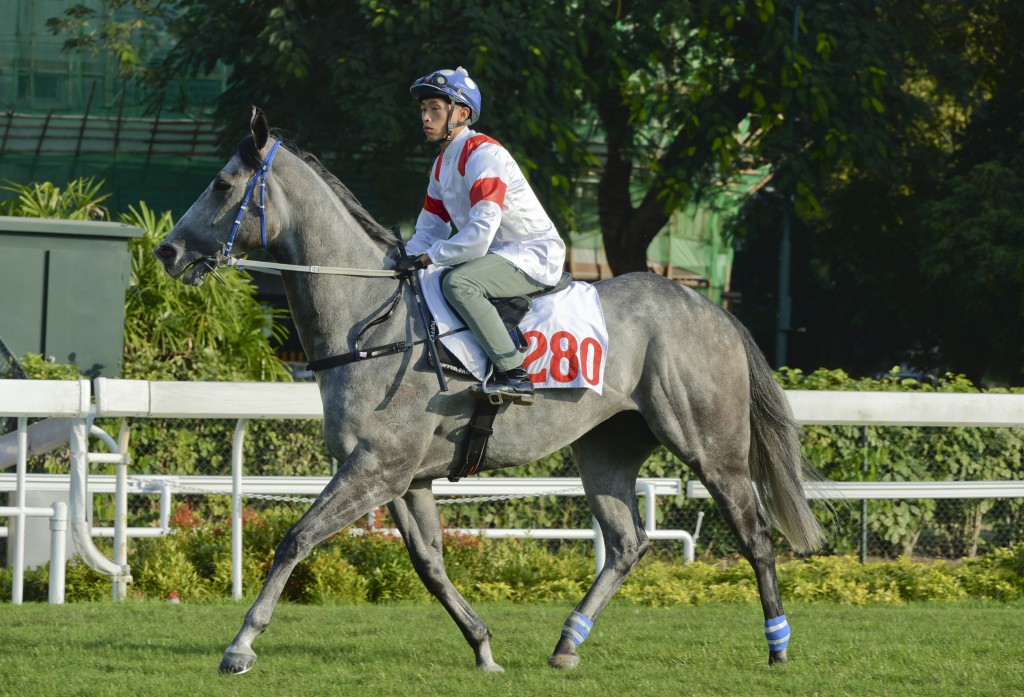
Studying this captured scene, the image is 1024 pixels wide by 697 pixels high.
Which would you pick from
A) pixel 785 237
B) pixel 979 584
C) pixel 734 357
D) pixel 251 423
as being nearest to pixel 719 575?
pixel 979 584

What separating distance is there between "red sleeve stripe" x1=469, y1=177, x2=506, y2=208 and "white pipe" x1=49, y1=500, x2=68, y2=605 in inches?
126

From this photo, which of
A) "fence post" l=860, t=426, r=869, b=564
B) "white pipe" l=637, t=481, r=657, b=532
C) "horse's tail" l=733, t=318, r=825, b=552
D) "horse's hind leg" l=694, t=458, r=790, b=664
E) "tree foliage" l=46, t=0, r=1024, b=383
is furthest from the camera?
"tree foliage" l=46, t=0, r=1024, b=383

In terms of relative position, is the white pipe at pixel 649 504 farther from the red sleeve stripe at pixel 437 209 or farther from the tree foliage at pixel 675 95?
the tree foliage at pixel 675 95

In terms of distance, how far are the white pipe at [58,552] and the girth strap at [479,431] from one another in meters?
2.77

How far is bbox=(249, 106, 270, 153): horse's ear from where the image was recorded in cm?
524

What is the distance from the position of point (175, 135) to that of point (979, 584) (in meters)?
18.8

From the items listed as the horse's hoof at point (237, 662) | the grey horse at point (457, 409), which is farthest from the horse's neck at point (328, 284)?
the horse's hoof at point (237, 662)

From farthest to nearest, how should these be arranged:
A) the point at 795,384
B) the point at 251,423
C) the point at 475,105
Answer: the point at 795,384, the point at 251,423, the point at 475,105

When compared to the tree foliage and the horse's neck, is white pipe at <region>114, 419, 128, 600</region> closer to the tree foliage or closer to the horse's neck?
the horse's neck

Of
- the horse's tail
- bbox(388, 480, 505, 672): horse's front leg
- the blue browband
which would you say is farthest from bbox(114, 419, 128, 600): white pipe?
the horse's tail

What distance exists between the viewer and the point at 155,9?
1788 centimetres

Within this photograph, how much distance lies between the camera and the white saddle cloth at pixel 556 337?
5414 mm

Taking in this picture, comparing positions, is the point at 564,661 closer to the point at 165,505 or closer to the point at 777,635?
the point at 777,635

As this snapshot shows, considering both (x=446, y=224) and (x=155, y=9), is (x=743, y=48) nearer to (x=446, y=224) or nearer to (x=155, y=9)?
(x=155, y=9)
